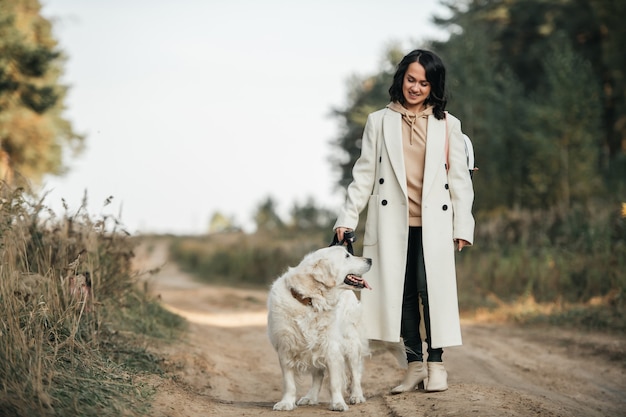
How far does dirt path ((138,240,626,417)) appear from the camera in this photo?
5.12 meters

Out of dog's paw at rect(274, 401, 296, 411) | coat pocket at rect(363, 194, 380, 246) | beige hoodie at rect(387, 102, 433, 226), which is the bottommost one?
dog's paw at rect(274, 401, 296, 411)

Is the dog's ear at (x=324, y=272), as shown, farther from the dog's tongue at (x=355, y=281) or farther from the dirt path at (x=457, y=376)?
the dirt path at (x=457, y=376)

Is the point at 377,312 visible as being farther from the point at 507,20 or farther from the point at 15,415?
the point at 507,20

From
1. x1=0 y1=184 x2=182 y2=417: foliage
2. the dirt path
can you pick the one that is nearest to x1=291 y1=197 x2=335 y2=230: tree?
the dirt path

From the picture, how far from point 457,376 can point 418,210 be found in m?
2.01

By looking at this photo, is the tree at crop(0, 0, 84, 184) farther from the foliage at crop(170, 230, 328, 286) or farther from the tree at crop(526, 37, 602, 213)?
the tree at crop(526, 37, 602, 213)

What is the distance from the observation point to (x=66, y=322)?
5566mm

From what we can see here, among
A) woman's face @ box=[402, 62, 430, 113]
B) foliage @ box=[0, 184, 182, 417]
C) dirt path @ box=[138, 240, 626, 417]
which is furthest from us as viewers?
woman's face @ box=[402, 62, 430, 113]

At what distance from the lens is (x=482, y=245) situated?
52.4 feet

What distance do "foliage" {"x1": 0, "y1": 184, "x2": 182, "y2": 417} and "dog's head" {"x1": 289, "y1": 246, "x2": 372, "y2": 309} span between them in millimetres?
1280

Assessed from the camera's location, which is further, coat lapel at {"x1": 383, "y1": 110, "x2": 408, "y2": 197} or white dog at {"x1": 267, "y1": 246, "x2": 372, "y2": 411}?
coat lapel at {"x1": 383, "y1": 110, "x2": 408, "y2": 197}

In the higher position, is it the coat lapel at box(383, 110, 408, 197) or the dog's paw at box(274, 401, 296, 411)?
the coat lapel at box(383, 110, 408, 197)

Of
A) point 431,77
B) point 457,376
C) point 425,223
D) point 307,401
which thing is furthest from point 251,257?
point 431,77

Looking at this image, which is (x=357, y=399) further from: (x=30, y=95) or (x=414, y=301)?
(x=30, y=95)
